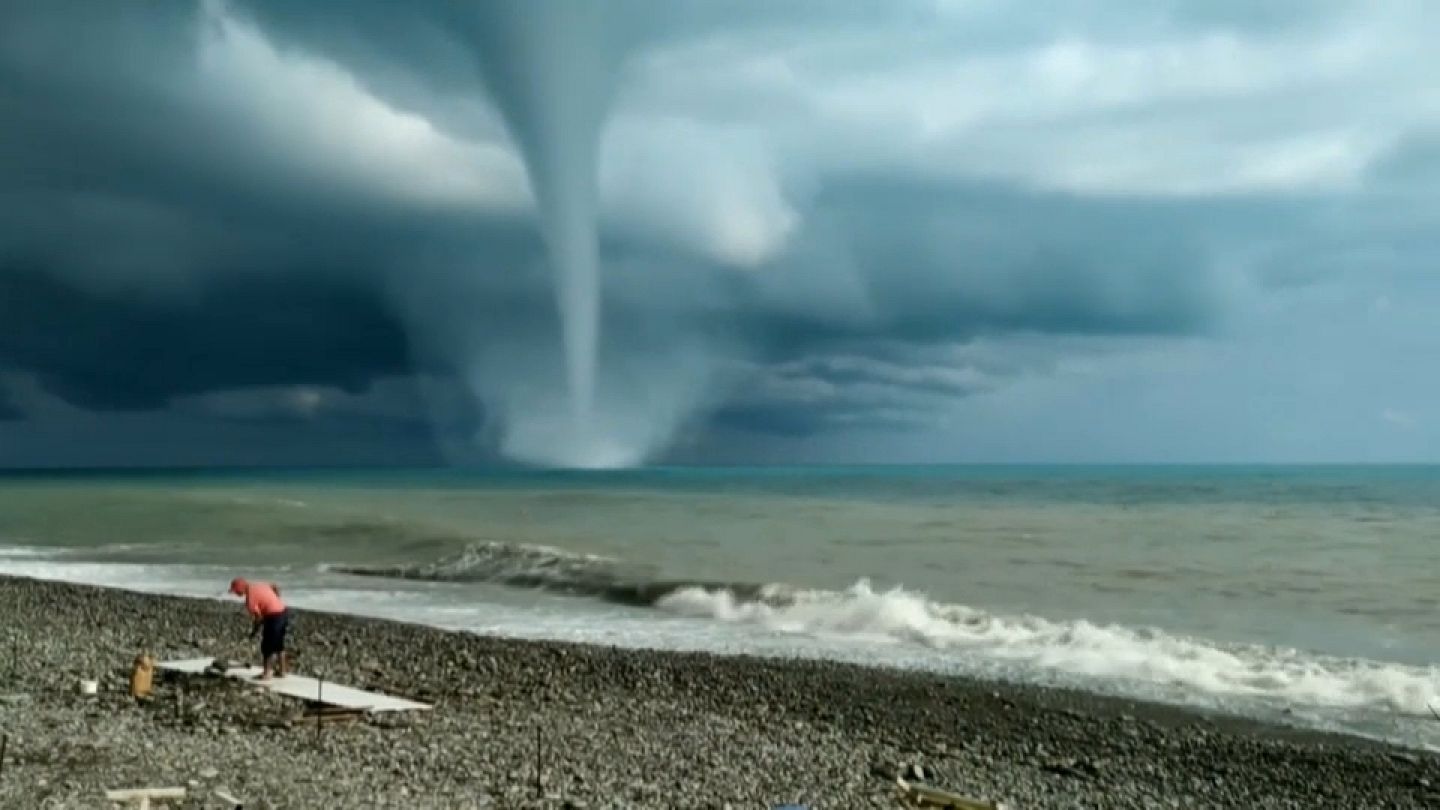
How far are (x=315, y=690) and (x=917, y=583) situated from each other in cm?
2335

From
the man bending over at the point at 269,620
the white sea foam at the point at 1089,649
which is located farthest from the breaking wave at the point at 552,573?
the man bending over at the point at 269,620

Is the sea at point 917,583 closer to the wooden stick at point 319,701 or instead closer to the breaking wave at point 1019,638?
the breaking wave at point 1019,638

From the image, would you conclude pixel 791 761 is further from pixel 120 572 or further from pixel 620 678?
pixel 120 572

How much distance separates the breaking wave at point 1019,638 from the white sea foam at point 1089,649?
0.07 ft

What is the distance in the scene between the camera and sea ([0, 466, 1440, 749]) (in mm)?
22203

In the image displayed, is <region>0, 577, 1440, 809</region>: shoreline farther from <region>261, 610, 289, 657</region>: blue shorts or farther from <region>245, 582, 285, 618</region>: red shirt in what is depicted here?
<region>245, 582, 285, 618</region>: red shirt

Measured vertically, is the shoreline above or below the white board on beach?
A: below

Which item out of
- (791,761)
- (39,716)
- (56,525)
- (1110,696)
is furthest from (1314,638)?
(56,525)

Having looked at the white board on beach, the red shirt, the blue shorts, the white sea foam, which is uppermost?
A: the red shirt

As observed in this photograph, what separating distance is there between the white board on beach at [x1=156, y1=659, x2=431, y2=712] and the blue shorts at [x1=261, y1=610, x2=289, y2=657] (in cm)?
39

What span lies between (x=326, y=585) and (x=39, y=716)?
22219 millimetres

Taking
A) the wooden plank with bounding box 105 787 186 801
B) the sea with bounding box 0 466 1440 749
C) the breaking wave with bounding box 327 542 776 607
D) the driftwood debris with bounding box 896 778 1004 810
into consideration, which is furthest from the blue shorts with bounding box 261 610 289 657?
the breaking wave with bounding box 327 542 776 607

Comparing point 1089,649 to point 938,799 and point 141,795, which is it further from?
point 141,795

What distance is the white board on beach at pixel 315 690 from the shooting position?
50.4 feet
